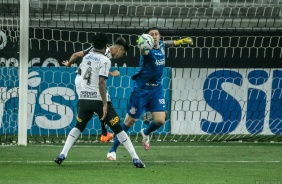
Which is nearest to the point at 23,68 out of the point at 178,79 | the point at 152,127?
the point at 152,127

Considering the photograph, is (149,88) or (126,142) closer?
(126,142)

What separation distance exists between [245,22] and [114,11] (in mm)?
2946

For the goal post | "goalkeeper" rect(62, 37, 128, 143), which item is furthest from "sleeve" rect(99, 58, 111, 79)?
the goal post

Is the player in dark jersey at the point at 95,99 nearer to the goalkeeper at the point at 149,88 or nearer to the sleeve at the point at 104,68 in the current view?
the sleeve at the point at 104,68

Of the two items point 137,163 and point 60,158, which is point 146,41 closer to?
point 137,163

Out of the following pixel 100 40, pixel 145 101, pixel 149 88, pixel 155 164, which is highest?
pixel 100 40

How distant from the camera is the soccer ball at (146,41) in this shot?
36.7ft

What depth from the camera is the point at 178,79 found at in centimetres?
1623

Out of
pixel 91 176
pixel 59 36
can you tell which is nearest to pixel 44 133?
pixel 59 36

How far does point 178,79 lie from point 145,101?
3.82 metres

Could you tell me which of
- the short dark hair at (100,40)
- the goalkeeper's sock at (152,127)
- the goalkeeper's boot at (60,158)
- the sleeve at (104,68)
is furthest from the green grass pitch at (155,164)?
the short dark hair at (100,40)

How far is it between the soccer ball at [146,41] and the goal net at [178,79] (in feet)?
13.4

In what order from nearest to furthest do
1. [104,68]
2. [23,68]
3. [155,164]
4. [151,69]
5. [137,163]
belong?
[104,68]
[137,163]
[155,164]
[151,69]
[23,68]

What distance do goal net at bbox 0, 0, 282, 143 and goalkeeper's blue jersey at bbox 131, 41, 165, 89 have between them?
3181 millimetres
